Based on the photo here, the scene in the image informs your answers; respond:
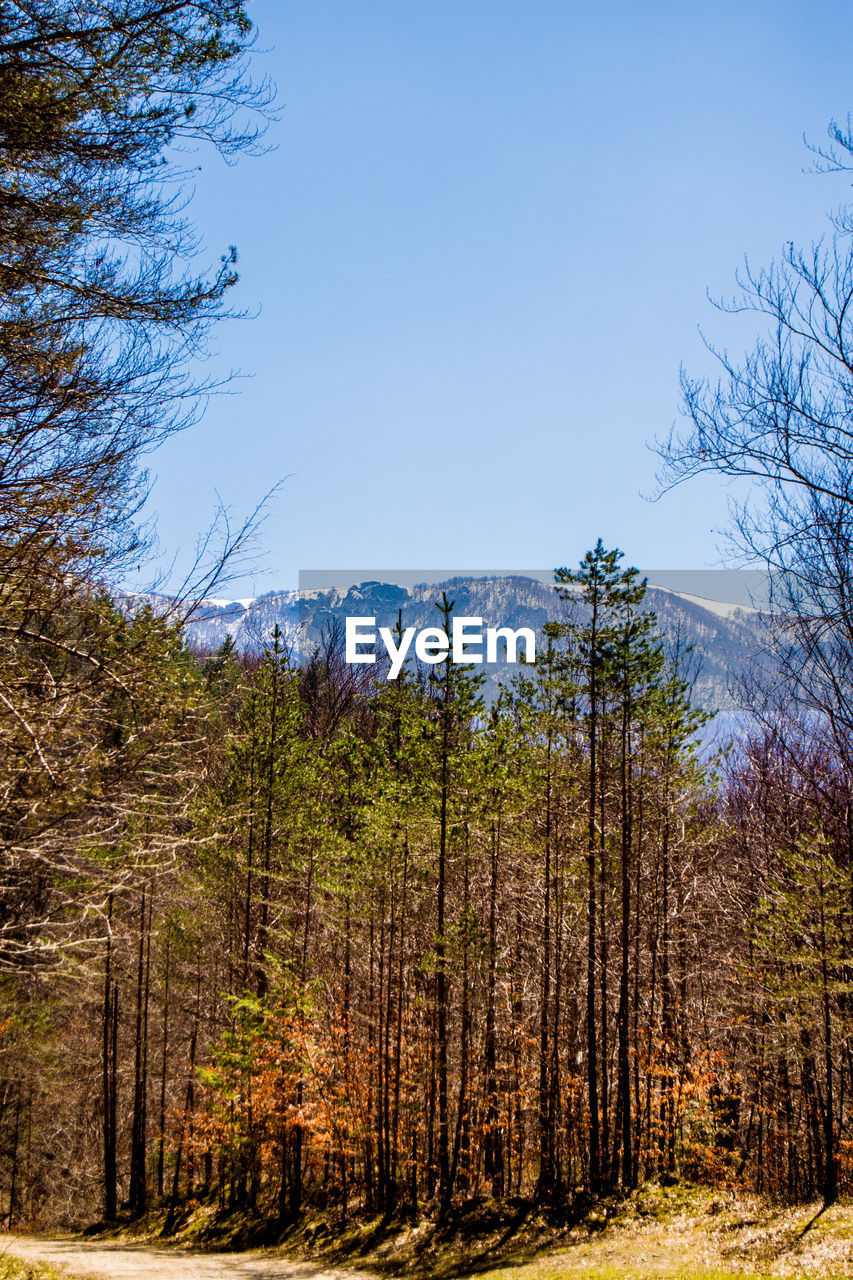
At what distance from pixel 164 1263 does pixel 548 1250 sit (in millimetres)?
7313

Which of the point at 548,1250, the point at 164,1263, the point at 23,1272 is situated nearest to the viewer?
the point at 23,1272

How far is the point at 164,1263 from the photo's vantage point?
50.2 ft

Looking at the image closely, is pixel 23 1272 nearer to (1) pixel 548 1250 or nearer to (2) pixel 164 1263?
(2) pixel 164 1263

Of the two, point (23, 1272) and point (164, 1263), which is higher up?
point (23, 1272)

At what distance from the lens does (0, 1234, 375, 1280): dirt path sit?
44.3 feet

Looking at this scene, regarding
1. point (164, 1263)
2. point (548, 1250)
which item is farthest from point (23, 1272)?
point (548, 1250)

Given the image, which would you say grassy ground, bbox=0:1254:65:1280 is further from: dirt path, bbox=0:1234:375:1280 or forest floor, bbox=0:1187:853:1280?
dirt path, bbox=0:1234:375:1280

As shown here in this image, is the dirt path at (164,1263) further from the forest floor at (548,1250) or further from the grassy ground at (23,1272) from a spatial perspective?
the grassy ground at (23,1272)

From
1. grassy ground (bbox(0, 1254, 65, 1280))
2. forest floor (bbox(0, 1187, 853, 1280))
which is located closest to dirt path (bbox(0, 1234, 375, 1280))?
forest floor (bbox(0, 1187, 853, 1280))

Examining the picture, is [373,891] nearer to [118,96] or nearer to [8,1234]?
[8,1234]

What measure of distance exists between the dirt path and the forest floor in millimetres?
31

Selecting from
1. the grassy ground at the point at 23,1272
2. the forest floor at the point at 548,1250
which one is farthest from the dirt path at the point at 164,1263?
the grassy ground at the point at 23,1272

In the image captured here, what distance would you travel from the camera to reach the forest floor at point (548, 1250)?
11.2 m

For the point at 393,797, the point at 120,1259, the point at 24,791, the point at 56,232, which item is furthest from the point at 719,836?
the point at 56,232
